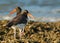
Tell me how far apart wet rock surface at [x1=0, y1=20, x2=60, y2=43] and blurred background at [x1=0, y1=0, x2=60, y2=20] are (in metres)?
3.61

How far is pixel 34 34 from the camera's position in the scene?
11.9 meters

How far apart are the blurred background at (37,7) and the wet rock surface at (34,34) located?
3605mm

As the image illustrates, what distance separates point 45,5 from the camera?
1984cm

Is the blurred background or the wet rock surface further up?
the blurred background

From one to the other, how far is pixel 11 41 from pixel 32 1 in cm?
976

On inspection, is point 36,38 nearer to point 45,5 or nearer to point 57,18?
point 57,18

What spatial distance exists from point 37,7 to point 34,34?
730 cm

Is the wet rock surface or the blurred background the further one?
the blurred background

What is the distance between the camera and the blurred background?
17469 mm

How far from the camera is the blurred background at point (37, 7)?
17469 mm

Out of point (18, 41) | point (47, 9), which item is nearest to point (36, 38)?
point (18, 41)

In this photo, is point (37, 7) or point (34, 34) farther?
point (37, 7)

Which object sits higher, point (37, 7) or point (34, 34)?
point (37, 7)

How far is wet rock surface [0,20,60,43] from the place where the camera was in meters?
11.1
